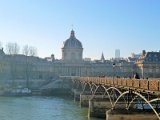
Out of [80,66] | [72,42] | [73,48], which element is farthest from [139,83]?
[72,42]

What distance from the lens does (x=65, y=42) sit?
145 metres

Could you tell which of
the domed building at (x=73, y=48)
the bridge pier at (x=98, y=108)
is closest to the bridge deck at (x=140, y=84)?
the bridge pier at (x=98, y=108)

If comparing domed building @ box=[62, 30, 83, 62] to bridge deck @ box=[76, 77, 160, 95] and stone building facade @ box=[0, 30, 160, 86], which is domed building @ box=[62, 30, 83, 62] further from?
bridge deck @ box=[76, 77, 160, 95]

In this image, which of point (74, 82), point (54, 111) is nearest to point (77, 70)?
point (74, 82)

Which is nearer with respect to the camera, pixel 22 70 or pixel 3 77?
pixel 3 77

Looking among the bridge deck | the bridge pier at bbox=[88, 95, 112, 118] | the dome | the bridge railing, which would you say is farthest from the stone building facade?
the bridge deck

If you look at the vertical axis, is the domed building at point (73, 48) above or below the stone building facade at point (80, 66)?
above

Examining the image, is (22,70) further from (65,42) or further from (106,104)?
(106,104)

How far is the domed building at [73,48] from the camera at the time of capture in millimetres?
143750

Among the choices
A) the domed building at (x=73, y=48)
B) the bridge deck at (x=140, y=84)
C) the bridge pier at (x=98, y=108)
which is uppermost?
the domed building at (x=73, y=48)

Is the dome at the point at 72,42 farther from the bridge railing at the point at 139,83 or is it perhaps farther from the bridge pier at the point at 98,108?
the bridge railing at the point at 139,83

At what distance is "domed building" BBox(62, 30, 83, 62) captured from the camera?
14375 cm

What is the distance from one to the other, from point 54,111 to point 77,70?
96923 millimetres

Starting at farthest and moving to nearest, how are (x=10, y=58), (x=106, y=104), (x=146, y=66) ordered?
(x=146, y=66) < (x=10, y=58) < (x=106, y=104)
